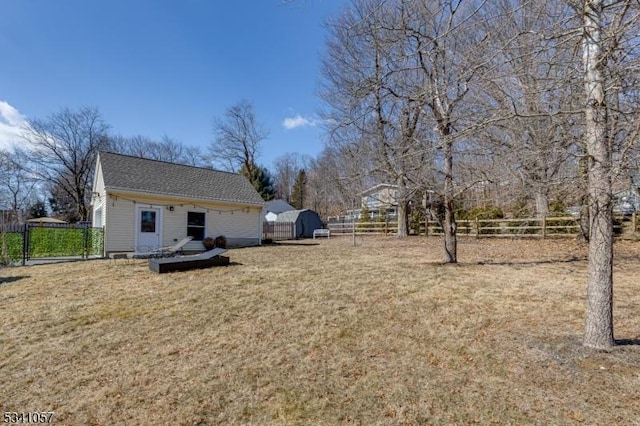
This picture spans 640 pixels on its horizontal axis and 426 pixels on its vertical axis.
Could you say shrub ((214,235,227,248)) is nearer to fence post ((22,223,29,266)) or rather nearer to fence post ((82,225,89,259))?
fence post ((82,225,89,259))

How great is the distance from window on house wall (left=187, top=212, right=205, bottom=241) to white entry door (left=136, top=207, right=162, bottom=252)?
1.31m

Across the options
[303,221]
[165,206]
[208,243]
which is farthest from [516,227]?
[303,221]

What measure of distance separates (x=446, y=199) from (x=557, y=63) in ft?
16.4

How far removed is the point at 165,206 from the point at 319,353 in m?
12.5

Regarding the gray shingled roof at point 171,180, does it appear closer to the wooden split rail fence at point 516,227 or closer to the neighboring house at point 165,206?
the neighboring house at point 165,206

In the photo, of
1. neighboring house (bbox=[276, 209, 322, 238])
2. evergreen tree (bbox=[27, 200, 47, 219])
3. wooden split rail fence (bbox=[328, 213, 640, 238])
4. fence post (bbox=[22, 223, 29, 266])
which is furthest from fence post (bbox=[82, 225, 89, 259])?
evergreen tree (bbox=[27, 200, 47, 219])

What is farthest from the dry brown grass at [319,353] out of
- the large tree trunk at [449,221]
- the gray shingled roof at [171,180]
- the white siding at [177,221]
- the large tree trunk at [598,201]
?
the gray shingled roof at [171,180]

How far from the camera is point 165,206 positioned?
14.0 m

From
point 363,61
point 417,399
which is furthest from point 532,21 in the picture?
point 363,61

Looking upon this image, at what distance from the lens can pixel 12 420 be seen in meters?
2.59

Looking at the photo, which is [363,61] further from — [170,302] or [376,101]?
[170,302]

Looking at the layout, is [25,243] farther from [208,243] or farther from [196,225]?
[208,243]

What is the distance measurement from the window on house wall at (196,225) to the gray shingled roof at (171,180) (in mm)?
873

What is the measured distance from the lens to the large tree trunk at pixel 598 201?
3.20 m
